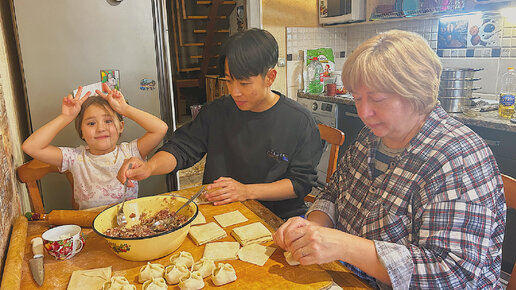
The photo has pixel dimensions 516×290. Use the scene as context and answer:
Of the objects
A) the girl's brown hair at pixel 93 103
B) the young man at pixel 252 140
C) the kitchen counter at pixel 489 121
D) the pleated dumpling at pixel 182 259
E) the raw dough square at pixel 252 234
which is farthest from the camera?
the kitchen counter at pixel 489 121

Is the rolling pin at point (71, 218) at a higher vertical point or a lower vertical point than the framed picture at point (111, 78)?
lower

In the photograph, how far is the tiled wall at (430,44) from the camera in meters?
2.64

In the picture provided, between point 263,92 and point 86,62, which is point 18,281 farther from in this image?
point 86,62

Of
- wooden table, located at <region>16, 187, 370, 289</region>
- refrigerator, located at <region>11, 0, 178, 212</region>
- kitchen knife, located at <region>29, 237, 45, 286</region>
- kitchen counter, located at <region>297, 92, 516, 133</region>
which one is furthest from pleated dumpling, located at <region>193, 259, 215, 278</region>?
kitchen counter, located at <region>297, 92, 516, 133</region>

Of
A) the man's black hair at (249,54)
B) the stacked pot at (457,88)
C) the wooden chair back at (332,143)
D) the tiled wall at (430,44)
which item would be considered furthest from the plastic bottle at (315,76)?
the man's black hair at (249,54)

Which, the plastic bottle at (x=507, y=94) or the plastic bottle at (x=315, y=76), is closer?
the plastic bottle at (x=507, y=94)

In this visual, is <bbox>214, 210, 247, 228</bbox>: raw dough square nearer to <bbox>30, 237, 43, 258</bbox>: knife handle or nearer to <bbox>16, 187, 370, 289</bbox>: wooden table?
<bbox>16, 187, 370, 289</bbox>: wooden table

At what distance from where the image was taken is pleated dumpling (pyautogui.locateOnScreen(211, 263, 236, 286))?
0.84 metres

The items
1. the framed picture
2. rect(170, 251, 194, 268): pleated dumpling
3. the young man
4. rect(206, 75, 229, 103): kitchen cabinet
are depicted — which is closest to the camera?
rect(170, 251, 194, 268): pleated dumpling

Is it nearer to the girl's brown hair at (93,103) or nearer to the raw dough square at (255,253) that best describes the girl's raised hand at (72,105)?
the girl's brown hair at (93,103)

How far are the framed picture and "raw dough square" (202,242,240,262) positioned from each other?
1.73 metres

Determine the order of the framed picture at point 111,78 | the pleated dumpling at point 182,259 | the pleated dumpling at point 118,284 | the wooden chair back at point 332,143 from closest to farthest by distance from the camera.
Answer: the pleated dumpling at point 118,284 < the pleated dumpling at point 182,259 < the wooden chair back at point 332,143 < the framed picture at point 111,78

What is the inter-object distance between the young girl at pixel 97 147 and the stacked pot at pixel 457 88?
1896 millimetres

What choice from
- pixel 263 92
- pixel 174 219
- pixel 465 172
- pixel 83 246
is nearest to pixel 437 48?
pixel 263 92
